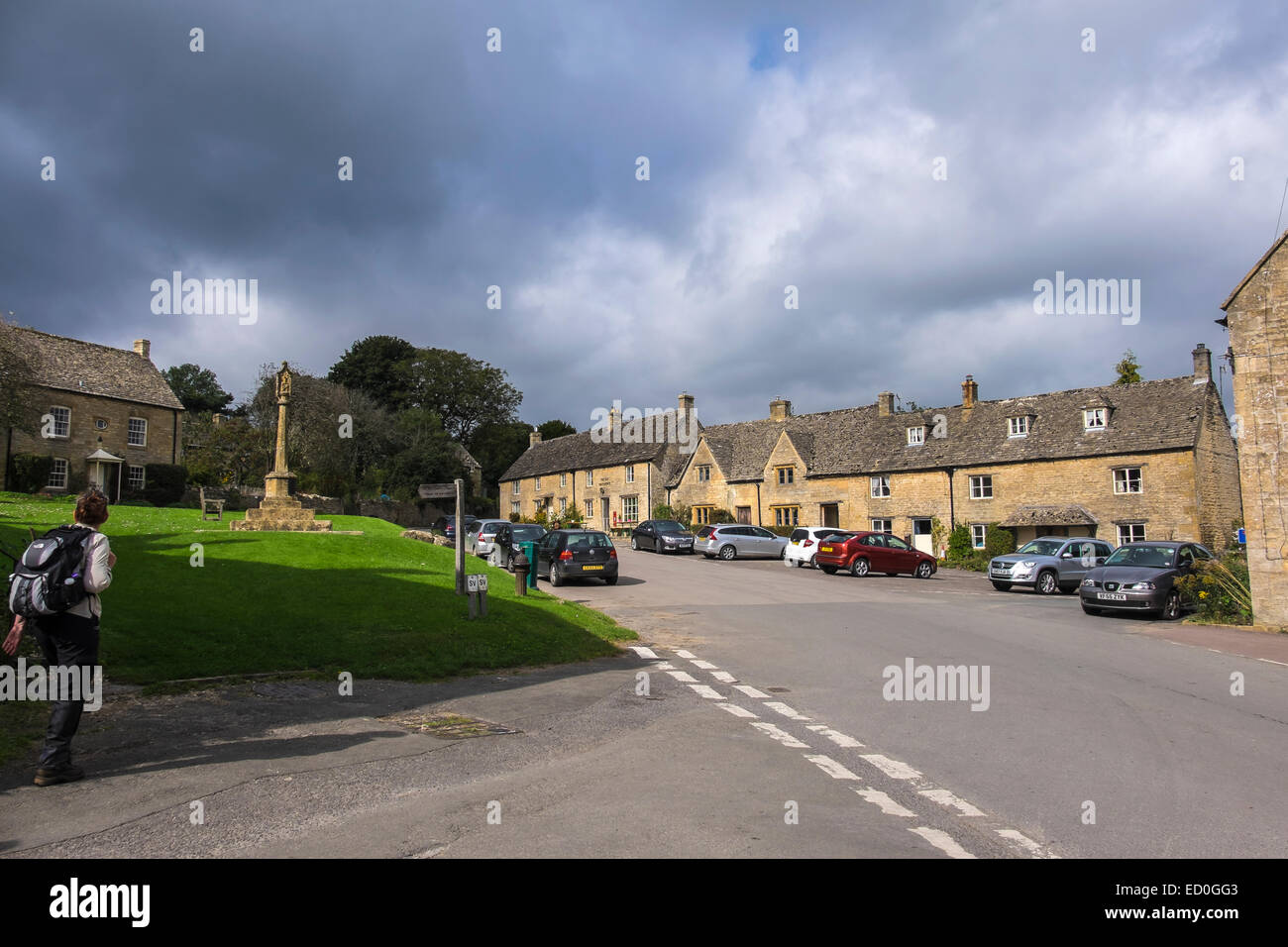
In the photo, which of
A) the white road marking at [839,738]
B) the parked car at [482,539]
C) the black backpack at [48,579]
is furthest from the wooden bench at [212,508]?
the white road marking at [839,738]

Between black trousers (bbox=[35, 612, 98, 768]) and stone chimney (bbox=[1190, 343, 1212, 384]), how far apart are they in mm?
43256

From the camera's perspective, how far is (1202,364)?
37938 millimetres

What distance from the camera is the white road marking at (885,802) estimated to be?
542cm

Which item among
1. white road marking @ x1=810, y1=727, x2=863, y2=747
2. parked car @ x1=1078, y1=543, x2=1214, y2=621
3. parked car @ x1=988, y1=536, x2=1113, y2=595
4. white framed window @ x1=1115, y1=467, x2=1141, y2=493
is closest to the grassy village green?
white road marking @ x1=810, y1=727, x2=863, y2=747

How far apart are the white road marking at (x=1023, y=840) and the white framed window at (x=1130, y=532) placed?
119 ft

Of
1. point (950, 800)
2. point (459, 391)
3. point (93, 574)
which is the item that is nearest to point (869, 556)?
point (950, 800)

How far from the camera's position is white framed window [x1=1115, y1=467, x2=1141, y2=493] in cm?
3625

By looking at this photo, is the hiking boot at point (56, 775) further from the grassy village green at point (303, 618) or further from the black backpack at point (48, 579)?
the black backpack at point (48, 579)

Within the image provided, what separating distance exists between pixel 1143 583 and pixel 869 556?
12454 millimetres

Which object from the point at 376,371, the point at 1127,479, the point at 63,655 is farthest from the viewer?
the point at 376,371

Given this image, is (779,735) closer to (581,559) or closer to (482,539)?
(581,559)

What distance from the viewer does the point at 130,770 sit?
612 cm
